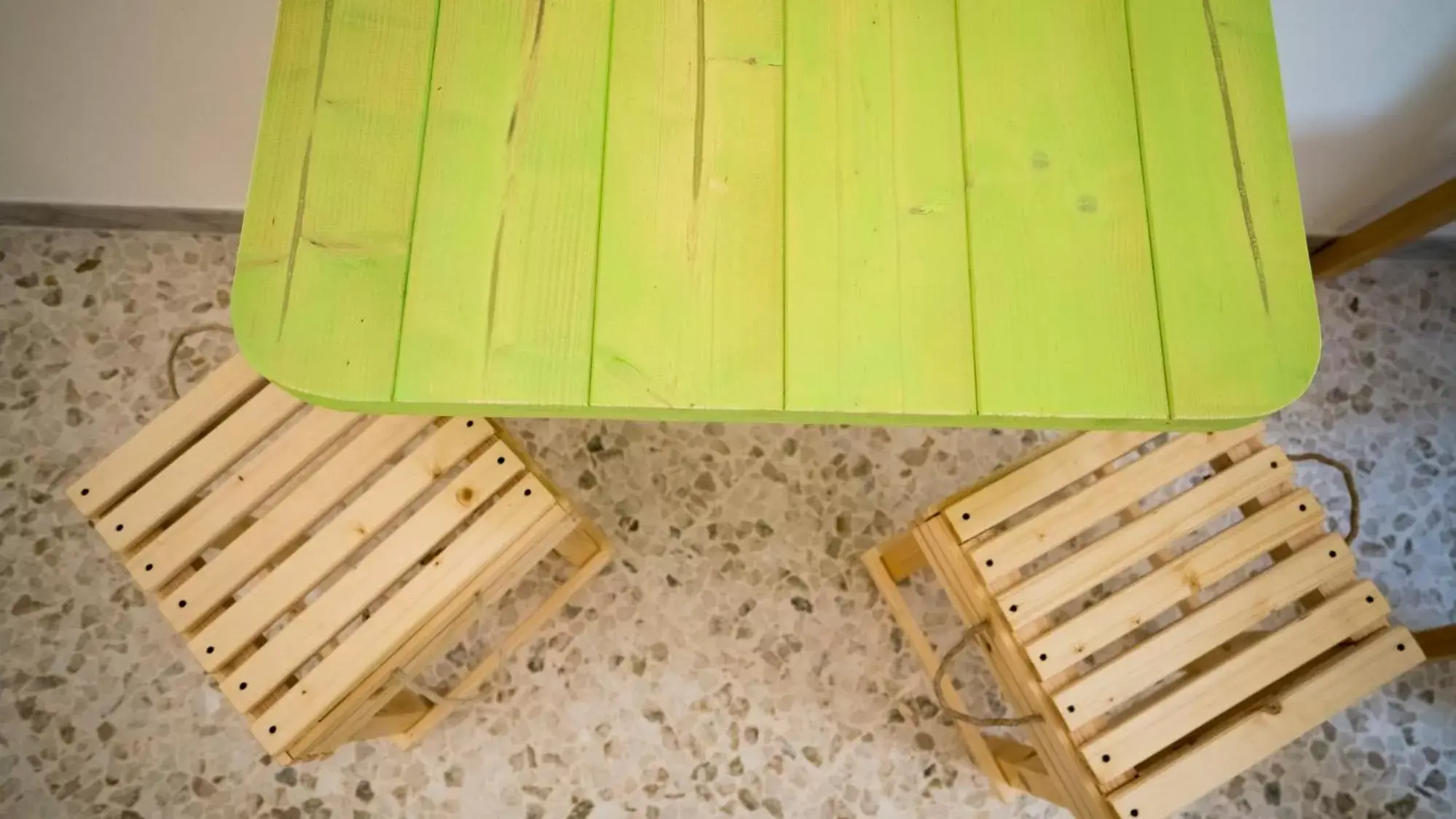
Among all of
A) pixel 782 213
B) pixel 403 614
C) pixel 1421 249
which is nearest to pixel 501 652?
pixel 403 614

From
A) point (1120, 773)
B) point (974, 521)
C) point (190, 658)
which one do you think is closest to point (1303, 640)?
point (1120, 773)

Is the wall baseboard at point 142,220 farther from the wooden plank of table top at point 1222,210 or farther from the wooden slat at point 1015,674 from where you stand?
the wooden slat at point 1015,674

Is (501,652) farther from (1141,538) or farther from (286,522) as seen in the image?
(1141,538)

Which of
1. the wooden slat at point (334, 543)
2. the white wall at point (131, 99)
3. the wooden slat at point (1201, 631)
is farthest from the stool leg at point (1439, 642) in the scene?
the white wall at point (131, 99)

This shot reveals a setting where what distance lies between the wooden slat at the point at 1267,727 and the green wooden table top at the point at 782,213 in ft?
1.42

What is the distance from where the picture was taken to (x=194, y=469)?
1.11 metres

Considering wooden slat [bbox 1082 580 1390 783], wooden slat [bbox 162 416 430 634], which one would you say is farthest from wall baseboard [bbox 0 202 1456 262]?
wooden slat [bbox 1082 580 1390 783]

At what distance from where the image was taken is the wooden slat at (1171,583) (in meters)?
1.11

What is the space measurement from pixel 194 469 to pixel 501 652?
0.55 m

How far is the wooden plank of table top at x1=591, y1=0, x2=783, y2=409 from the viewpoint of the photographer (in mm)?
867

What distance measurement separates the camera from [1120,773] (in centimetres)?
108

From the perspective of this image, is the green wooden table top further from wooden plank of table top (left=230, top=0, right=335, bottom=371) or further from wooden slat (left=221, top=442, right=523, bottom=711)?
wooden slat (left=221, top=442, right=523, bottom=711)

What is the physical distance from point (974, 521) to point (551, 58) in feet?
2.37

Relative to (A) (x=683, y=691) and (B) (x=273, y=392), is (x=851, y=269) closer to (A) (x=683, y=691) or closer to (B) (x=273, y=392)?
(B) (x=273, y=392)
